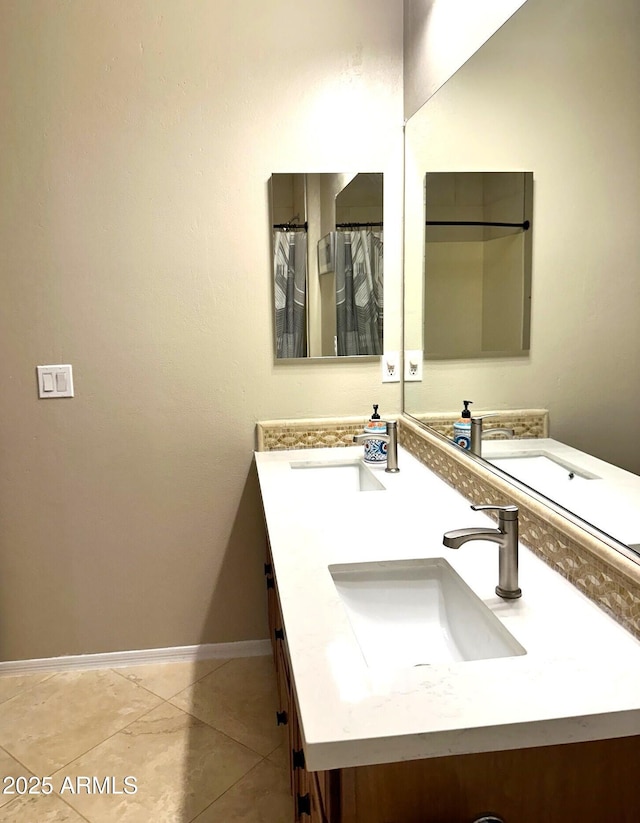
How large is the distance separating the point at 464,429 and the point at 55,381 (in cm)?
143

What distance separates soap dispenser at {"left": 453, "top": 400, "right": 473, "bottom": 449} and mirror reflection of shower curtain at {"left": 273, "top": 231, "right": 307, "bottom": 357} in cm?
75

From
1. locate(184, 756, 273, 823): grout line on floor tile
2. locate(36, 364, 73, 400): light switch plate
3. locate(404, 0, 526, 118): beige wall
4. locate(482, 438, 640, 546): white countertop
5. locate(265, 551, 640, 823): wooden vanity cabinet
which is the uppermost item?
locate(404, 0, 526, 118): beige wall

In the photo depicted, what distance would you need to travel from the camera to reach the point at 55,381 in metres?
2.44

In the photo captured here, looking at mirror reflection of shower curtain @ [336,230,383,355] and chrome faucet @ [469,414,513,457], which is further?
mirror reflection of shower curtain @ [336,230,383,355]

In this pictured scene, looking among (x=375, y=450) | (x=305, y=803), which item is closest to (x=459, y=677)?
(x=305, y=803)

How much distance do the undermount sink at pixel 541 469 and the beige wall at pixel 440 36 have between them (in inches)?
38.7

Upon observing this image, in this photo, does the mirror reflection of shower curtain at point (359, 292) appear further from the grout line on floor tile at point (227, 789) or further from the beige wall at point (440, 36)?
the grout line on floor tile at point (227, 789)

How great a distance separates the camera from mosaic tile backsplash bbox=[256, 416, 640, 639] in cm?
115

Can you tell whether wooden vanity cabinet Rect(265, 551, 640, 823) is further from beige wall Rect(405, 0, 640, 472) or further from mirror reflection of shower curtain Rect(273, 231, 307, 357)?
mirror reflection of shower curtain Rect(273, 231, 307, 357)

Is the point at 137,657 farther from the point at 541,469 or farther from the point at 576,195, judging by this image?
the point at 576,195

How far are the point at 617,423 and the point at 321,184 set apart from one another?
1.54m

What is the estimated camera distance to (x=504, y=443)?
1.66 meters

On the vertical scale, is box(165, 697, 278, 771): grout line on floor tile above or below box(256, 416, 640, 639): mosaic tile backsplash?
below

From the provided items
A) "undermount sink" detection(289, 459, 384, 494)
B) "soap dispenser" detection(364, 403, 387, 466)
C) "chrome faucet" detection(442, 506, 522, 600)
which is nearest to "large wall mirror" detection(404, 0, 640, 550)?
"chrome faucet" detection(442, 506, 522, 600)
